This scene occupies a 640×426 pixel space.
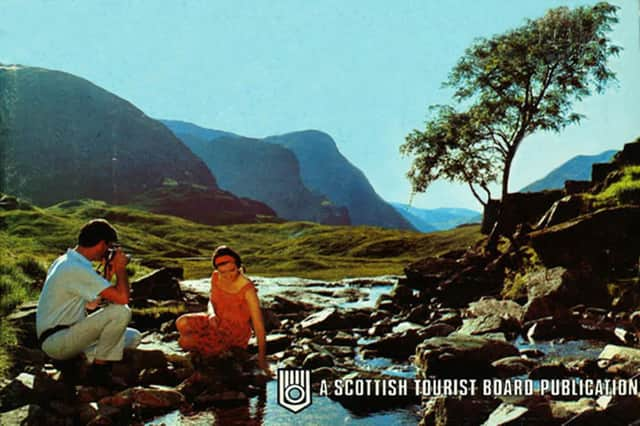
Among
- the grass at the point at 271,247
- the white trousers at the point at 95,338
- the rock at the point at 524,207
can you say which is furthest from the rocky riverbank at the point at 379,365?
the grass at the point at 271,247

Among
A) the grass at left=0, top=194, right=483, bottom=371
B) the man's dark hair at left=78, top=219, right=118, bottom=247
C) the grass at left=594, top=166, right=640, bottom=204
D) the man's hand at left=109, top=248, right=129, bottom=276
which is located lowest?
the grass at left=0, top=194, right=483, bottom=371

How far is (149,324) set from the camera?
20.2 metres

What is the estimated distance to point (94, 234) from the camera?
356 inches

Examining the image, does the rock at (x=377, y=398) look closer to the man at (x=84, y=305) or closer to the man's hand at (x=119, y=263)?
the man at (x=84, y=305)

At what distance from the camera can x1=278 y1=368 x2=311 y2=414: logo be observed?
985 cm

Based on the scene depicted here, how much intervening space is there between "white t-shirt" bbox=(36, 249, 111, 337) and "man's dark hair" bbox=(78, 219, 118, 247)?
0.24 m

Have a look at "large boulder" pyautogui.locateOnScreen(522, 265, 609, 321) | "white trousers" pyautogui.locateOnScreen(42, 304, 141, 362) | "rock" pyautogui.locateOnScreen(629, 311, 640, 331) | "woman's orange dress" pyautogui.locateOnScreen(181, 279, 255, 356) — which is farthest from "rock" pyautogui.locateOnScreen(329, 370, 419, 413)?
"large boulder" pyautogui.locateOnScreen(522, 265, 609, 321)

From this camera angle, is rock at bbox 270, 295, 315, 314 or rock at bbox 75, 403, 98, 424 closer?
rock at bbox 75, 403, 98, 424

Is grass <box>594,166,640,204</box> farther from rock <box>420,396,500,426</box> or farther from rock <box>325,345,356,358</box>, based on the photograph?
rock <box>420,396,500,426</box>

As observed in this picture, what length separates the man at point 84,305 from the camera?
29.3 feet

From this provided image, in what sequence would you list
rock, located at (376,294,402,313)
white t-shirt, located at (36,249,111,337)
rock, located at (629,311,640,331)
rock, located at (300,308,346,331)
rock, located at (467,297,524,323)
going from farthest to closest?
rock, located at (376,294,402,313) < rock, located at (300,308,346,331) < rock, located at (467,297,524,323) < rock, located at (629,311,640,331) < white t-shirt, located at (36,249,111,337)

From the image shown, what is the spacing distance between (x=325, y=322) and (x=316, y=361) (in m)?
7.12

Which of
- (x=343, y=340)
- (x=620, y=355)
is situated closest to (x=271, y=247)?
(x=343, y=340)

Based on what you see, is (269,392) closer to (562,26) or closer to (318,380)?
(318,380)
